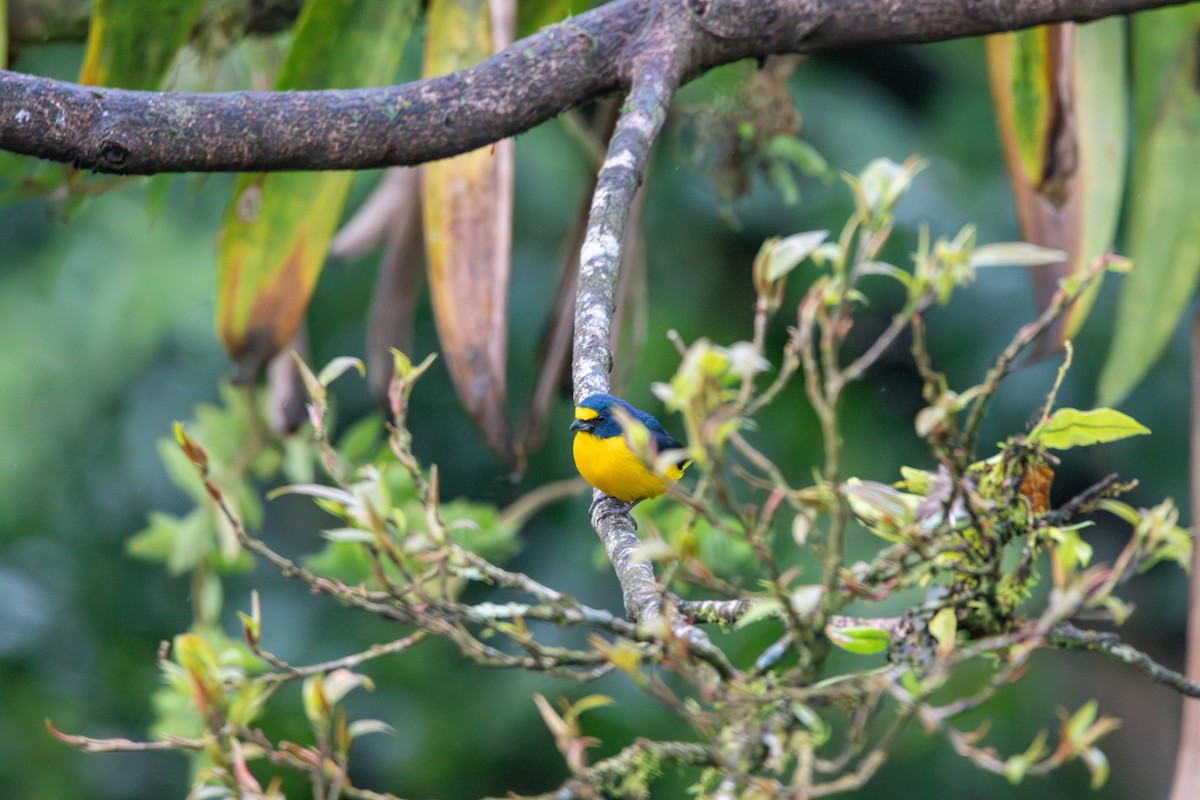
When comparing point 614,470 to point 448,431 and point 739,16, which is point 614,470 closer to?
point 739,16

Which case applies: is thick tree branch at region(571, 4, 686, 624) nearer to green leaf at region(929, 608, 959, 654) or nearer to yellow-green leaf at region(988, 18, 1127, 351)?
green leaf at region(929, 608, 959, 654)

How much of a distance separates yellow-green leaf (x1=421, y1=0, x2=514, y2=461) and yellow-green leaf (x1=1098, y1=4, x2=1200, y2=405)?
51.2 inches

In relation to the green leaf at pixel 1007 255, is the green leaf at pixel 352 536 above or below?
below

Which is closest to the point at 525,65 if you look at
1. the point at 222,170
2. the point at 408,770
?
the point at 222,170

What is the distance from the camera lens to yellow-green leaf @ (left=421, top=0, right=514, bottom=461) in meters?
2.39

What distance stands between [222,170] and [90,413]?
3641 mm

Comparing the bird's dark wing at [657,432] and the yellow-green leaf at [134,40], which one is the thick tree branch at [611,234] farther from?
the yellow-green leaf at [134,40]

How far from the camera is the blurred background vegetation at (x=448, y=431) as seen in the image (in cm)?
475

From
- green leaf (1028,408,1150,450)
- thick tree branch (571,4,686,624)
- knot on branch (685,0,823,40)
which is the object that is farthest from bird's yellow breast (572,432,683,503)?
green leaf (1028,408,1150,450)

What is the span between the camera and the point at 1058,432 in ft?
3.38

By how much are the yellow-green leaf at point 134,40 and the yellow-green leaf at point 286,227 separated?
0.83 feet

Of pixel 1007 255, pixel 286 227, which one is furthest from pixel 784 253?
pixel 286 227

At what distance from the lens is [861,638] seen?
104cm

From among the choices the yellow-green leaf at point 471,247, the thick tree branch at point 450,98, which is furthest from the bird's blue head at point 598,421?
the thick tree branch at point 450,98
